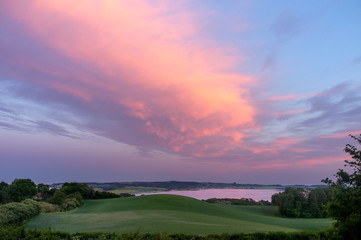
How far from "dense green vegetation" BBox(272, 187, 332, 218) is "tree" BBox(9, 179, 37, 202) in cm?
7761

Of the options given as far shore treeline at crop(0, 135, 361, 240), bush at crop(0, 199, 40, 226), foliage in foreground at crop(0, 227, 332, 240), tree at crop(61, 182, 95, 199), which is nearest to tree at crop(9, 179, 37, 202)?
far shore treeline at crop(0, 135, 361, 240)

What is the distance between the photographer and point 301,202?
245ft

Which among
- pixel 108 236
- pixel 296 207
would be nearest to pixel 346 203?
pixel 108 236

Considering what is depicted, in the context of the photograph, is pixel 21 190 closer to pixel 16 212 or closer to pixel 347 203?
pixel 16 212

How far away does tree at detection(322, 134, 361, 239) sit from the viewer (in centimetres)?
1136

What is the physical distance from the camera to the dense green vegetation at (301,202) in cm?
7094

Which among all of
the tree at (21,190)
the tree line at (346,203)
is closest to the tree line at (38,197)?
the tree at (21,190)

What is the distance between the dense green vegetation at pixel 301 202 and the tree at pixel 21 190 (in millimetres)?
77614

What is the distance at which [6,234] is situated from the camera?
16.0 metres

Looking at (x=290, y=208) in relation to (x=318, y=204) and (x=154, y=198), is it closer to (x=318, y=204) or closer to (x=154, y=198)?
(x=318, y=204)

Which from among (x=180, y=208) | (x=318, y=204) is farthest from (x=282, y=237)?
(x=318, y=204)

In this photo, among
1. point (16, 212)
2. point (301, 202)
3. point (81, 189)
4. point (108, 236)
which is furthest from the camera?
point (81, 189)

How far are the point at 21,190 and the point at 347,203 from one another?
9230 cm

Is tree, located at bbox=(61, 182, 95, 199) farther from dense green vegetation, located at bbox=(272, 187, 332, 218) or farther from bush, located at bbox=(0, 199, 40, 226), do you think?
dense green vegetation, located at bbox=(272, 187, 332, 218)
